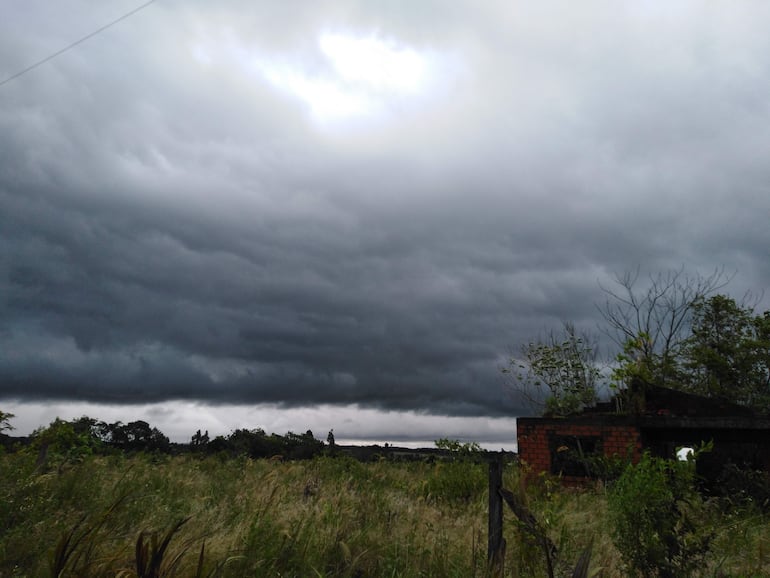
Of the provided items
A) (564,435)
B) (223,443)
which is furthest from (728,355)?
(223,443)

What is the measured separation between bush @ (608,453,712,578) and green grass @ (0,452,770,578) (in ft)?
0.82

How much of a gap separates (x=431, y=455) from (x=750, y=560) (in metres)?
18.2

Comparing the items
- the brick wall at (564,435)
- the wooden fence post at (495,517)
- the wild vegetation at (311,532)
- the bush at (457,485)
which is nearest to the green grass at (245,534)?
the wild vegetation at (311,532)

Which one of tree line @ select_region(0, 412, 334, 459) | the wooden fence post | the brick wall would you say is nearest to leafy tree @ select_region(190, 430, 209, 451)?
tree line @ select_region(0, 412, 334, 459)

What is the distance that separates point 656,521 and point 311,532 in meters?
3.88

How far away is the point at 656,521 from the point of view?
5145 mm

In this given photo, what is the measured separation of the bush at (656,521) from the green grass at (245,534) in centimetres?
25

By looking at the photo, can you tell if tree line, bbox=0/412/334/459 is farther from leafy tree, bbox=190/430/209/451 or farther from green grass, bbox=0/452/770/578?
green grass, bbox=0/452/770/578

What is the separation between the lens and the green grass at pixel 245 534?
4.96m

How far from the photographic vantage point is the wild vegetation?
16.4ft

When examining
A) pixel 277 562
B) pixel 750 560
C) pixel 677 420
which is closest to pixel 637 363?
pixel 677 420

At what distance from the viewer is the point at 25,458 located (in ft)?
32.3

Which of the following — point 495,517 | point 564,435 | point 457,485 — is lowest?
point 457,485

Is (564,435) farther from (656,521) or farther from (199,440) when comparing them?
(199,440)
